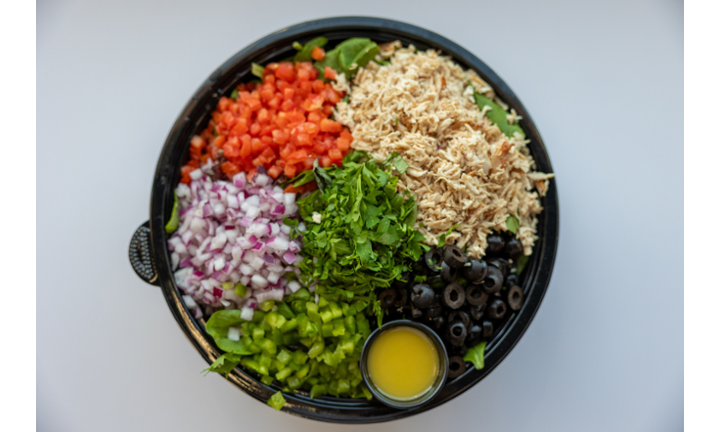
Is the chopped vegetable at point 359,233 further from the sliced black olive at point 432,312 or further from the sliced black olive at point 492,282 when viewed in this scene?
the sliced black olive at point 492,282

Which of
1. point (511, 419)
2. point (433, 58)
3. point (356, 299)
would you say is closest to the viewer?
point (356, 299)

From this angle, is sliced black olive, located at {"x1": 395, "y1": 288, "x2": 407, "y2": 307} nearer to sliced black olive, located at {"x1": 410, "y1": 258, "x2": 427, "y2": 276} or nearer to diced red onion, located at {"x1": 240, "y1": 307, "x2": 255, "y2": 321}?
sliced black olive, located at {"x1": 410, "y1": 258, "x2": 427, "y2": 276}

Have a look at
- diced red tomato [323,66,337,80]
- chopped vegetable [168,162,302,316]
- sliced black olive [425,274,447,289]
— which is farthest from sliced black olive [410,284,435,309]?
diced red tomato [323,66,337,80]

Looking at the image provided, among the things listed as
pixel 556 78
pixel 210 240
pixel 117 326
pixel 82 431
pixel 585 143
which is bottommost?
pixel 82 431

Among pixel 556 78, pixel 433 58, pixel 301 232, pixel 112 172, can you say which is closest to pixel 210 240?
pixel 301 232

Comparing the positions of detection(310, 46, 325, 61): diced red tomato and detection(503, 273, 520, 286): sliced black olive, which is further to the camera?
detection(310, 46, 325, 61): diced red tomato

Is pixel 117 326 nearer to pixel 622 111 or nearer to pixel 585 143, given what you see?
pixel 585 143
